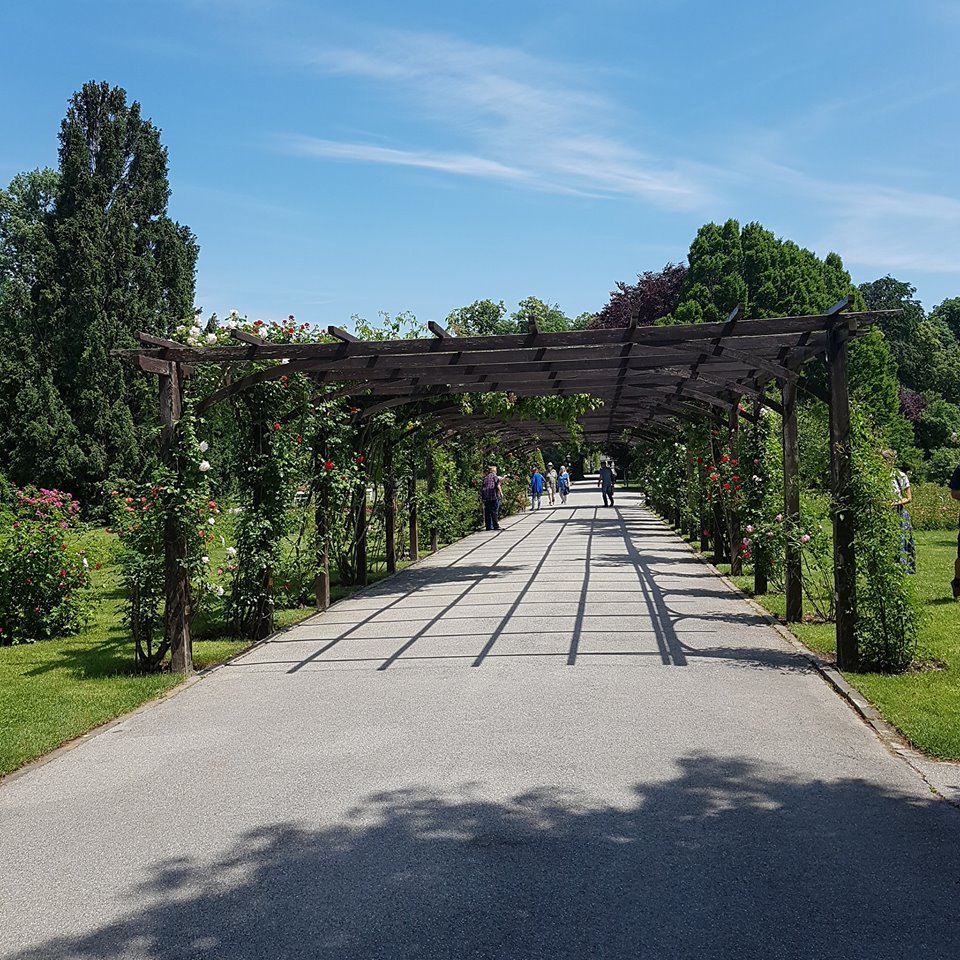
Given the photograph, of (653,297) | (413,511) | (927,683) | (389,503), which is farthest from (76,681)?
(653,297)

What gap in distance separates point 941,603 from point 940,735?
5.65 meters

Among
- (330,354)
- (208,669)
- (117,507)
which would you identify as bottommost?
(208,669)

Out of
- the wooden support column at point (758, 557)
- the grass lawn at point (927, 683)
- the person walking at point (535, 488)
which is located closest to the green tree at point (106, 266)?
the person walking at point (535, 488)

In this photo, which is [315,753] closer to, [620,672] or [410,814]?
[410,814]

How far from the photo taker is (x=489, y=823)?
13.6 ft

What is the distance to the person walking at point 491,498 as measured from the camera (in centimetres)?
2489

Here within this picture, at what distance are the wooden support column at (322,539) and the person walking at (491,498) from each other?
43.3ft

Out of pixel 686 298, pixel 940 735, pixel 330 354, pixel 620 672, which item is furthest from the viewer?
pixel 686 298

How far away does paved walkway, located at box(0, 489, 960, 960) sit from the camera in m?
Answer: 3.18

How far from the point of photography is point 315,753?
5371 millimetres

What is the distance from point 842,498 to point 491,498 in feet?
57.9

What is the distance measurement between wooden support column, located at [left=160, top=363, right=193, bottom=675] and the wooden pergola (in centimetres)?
1

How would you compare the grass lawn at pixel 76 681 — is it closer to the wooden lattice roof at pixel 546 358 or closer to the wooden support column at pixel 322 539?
the wooden support column at pixel 322 539

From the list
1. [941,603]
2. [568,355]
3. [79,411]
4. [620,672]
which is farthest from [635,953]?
[79,411]
